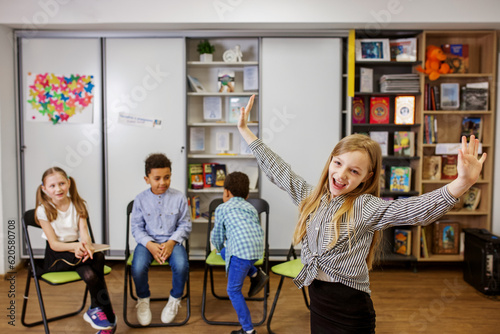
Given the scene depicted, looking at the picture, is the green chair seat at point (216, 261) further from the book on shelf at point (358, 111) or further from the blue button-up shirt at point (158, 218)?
the book on shelf at point (358, 111)

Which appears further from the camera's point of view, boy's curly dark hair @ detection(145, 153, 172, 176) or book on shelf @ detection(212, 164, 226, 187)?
book on shelf @ detection(212, 164, 226, 187)

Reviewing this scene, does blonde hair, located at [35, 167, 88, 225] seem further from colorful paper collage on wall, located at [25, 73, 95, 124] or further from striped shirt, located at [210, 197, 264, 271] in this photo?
colorful paper collage on wall, located at [25, 73, 95, 124]

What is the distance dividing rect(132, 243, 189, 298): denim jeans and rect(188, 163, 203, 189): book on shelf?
1.33 m

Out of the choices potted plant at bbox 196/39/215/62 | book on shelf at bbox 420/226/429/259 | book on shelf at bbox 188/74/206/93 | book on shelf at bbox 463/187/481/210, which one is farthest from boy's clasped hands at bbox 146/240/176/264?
book on shelf at bbox 463/187/481/210

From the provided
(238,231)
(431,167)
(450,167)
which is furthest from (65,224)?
(450,167)

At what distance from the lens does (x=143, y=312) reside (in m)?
2.77

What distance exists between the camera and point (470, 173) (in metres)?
1.10

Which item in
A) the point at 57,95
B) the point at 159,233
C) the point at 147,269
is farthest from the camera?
the point at 57,95

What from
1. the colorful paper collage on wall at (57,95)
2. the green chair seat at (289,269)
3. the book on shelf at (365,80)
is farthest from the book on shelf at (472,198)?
the colorful paper collage on wall at (57,95)

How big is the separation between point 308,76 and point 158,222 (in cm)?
199

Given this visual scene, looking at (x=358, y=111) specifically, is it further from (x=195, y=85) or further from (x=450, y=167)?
(x=195, y=85)

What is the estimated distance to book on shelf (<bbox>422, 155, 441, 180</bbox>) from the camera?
160 inches

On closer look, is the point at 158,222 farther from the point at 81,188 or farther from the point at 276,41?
the point at 276,41

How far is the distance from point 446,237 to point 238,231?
2472mm
